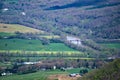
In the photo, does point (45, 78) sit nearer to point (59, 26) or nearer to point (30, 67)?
point (30, 67)

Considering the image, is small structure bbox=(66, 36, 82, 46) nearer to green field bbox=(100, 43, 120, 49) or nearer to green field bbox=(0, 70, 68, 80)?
green field bbox=(100, 43, 120, 49)

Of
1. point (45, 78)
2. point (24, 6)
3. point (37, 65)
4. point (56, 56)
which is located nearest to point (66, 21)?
point (24, 6)

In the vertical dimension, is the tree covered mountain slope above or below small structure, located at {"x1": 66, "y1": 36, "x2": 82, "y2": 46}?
below

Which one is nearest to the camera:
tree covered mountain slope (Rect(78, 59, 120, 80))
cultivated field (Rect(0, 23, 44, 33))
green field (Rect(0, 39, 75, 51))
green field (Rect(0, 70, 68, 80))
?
tree covered mountain slope (Rect(78, 59, 120, 80))

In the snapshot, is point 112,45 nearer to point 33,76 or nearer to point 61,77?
point 61,77

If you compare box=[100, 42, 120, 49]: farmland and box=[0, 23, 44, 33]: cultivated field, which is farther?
box=[0, 23, 44, 33]: cultivated field

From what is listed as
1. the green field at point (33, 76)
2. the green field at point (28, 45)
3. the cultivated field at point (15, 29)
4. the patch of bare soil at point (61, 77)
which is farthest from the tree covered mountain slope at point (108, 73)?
the cultivated field at point (15, 29)

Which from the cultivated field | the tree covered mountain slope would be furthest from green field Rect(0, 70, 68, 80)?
the cultivated field
